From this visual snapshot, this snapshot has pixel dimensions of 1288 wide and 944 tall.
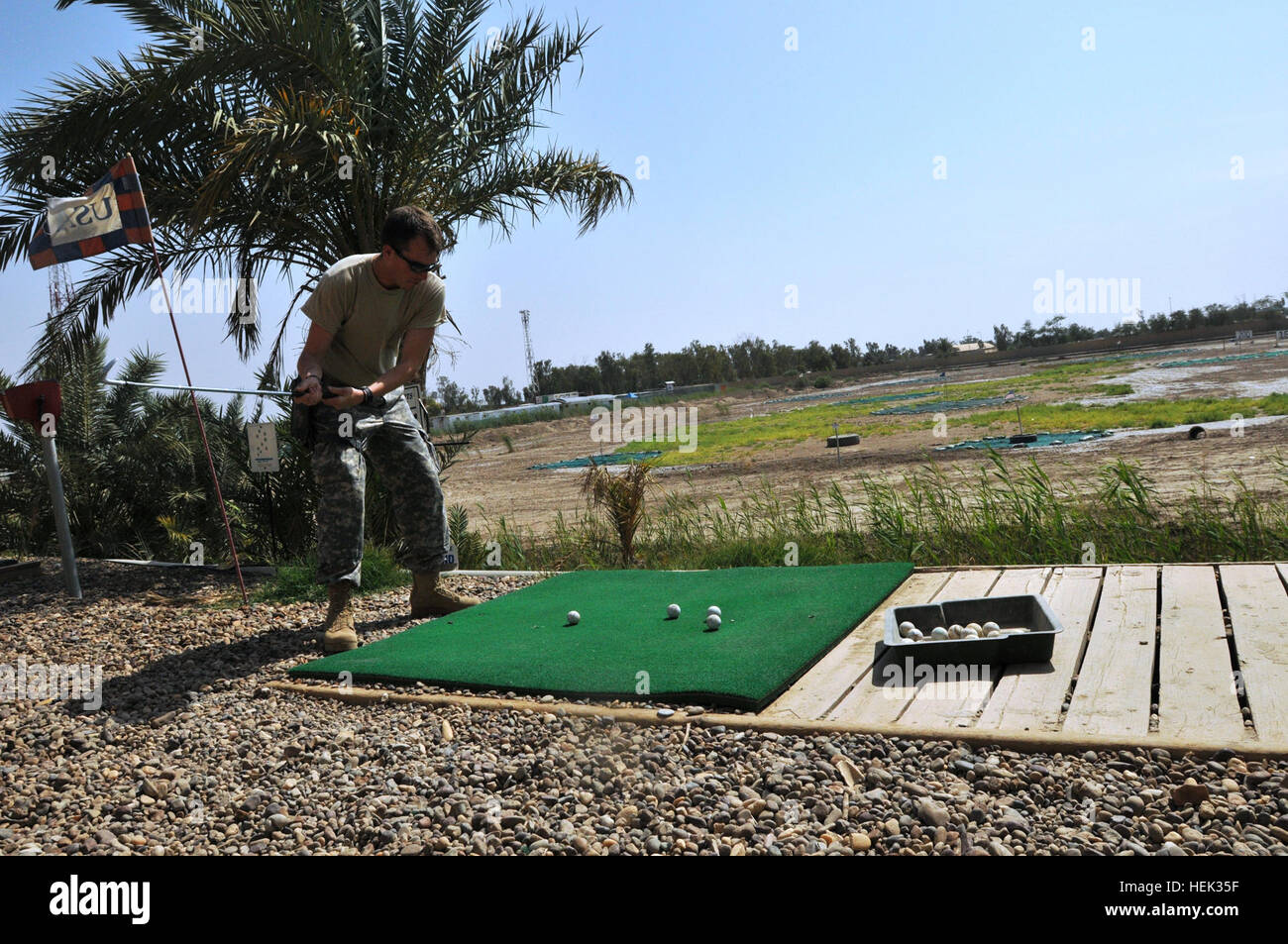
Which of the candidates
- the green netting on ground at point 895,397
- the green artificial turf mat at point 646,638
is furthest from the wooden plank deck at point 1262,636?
the green netting on ground at point 895,397

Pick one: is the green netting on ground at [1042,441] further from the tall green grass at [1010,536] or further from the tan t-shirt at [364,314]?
the tan t-shirt at [364,314]

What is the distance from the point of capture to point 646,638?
14.1ft

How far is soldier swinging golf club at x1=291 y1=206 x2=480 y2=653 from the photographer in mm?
4535

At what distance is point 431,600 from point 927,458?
5424mm

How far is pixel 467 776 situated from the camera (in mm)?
2941

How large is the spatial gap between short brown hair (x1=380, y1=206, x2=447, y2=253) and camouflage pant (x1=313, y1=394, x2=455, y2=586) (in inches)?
34.2

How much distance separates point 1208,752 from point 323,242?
792 centimetres

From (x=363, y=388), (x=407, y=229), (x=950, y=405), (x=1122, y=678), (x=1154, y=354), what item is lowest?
(x=1122, y=678)

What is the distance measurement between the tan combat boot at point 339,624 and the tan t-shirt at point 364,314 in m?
1.09

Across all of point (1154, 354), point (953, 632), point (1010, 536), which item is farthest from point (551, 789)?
point (1154, 354)

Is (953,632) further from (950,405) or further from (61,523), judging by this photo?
(950,405)
